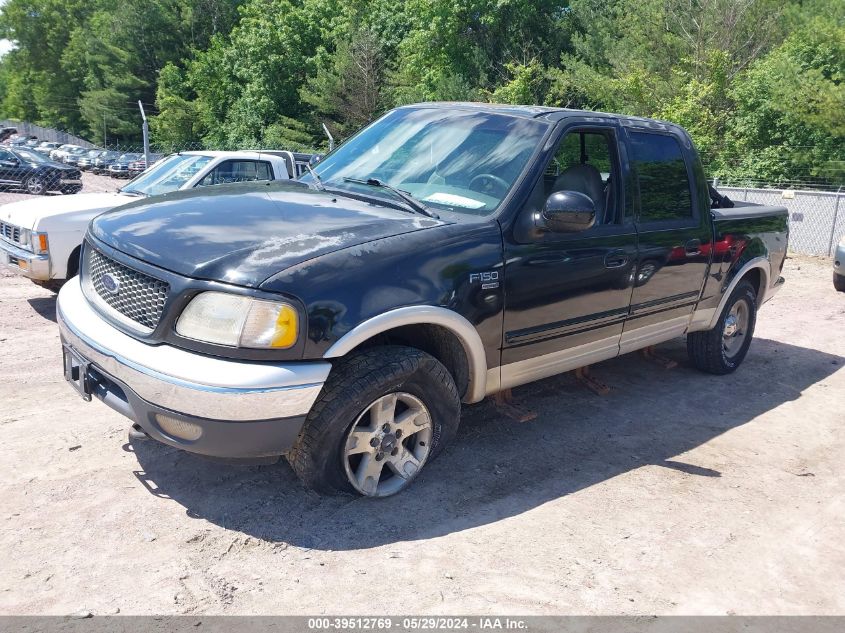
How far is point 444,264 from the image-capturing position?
3740 millimetres

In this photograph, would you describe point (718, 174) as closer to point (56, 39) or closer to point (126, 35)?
point (126, 35)

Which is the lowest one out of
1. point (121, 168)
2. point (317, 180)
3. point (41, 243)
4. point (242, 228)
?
point (121, 168)

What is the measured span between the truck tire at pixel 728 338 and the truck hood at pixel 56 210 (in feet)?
17.7

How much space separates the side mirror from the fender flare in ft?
2.51

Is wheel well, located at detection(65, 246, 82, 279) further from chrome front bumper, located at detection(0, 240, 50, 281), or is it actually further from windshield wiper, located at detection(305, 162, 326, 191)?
windshield wiper, located at detection(305, 162, 326, 191)

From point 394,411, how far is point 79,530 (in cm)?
155

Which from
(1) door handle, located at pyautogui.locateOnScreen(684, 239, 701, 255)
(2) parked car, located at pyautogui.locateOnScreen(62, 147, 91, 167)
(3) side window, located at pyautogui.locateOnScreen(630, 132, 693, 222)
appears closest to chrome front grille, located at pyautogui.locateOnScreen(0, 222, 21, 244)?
(3) side window, located at pyautogui.locateOnScreen(630, 132, 693, 222)

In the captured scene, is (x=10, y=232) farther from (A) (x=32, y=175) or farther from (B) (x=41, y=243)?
(A) (x=32, y=175)

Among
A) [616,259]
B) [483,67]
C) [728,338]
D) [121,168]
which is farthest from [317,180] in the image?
[121,168]

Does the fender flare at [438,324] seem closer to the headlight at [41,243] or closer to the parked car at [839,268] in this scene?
the headlight at [41,243]

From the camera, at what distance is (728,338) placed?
661 cm

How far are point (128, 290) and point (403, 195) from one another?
1562 mm

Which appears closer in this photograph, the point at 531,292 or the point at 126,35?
the point at 531,292

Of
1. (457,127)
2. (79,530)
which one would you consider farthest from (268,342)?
(457,127)
